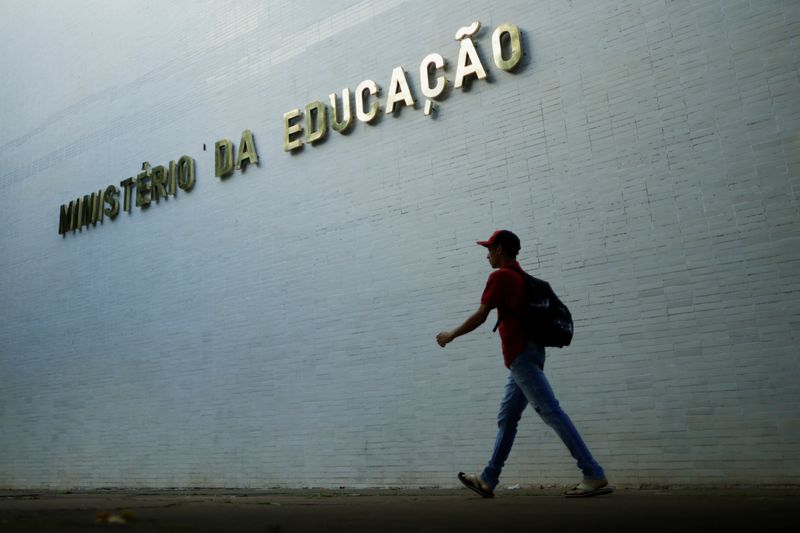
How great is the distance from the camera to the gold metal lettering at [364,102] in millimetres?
7570

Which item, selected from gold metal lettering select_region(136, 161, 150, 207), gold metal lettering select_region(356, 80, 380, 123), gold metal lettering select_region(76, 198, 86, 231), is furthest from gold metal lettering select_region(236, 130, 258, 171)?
gold metal lettering select_region(76, 198, 86, 231)

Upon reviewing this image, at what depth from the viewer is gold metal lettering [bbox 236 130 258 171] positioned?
341 inches

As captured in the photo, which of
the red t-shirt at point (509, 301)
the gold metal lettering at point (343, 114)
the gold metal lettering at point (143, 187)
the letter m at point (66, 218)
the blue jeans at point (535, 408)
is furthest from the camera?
the letter m at point (66, 218)

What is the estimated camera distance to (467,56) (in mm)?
6945

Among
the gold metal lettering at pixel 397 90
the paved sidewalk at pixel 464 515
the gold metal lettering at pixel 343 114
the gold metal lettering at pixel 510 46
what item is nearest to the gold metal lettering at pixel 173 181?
the gold metal lettering at pixel 343 114

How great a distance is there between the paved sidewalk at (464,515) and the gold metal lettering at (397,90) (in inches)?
172

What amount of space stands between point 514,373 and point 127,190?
797 centimetres

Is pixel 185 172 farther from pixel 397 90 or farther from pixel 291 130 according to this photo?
pixel 397 90

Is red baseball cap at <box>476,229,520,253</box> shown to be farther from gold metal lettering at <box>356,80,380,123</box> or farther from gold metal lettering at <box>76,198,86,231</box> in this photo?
gold metal lettering at <box>76,198,86,231</box>

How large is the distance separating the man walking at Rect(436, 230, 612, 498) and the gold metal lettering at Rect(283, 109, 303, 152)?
14.6ft

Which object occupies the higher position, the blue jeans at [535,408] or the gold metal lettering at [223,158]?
the gold metal lettering at [223,158]

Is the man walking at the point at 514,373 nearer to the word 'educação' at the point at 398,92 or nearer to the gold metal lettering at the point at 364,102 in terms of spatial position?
the word 'educação' at the point at 398,92

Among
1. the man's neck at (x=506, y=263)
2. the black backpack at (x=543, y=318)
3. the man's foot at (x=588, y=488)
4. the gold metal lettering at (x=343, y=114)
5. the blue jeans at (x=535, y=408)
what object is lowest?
the man's foot at (x=588, y=488)

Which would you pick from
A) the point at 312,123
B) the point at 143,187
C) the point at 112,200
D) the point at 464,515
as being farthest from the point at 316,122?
the point at 464,515
